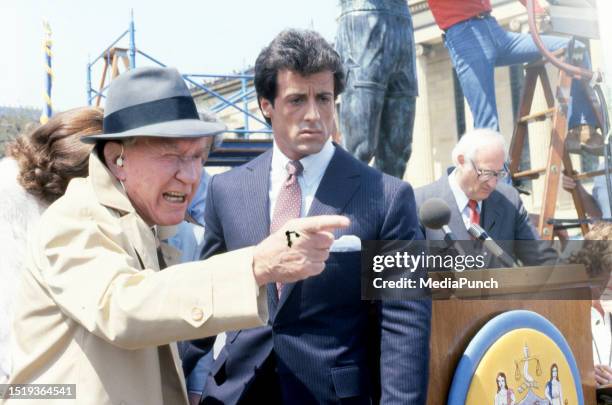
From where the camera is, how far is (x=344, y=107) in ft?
13.4

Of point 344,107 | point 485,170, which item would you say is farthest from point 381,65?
point 485,170

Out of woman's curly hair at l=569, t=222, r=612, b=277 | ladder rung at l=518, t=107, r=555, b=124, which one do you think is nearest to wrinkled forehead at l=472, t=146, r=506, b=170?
woman's curly hair at l=569, t=222, r=612, b=277

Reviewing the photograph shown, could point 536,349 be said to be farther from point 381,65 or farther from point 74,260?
point 381,65

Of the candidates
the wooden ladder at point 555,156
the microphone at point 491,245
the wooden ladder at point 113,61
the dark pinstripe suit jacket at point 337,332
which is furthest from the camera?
the wooden ladder at point 555,156

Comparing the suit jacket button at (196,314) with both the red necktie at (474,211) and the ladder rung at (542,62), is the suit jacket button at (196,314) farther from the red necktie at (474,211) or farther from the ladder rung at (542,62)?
the ladder rung at (542,62)

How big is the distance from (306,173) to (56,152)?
0.82 metres

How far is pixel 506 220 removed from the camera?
3.85 meters

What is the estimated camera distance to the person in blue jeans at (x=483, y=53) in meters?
4.96

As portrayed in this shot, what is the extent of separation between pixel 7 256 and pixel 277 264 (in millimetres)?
1353

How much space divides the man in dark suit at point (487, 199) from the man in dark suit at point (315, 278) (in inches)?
61.5

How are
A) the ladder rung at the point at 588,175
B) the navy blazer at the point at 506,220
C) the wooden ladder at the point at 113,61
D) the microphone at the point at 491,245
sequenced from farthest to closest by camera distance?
the ladder rung at the point at 588,175, the wooden ladder at the point at 113,61, the navy blazer at the point at 506,220, the microphone at the point at 491,245

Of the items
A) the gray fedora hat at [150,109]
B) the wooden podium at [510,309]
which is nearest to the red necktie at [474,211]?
the wooden podium at [510,309]

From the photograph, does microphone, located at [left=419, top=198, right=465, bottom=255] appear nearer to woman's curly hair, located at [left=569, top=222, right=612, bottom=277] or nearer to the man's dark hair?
the man's dark hair

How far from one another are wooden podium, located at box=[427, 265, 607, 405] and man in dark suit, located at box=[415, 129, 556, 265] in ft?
3.84
